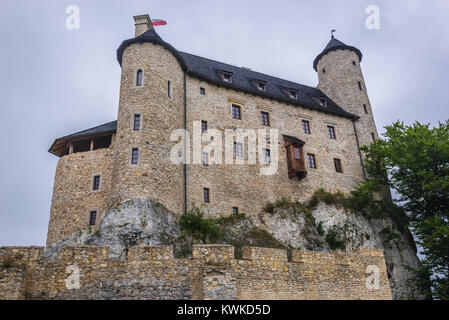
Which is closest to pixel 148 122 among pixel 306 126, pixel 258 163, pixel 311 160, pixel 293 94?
pixel 258 163

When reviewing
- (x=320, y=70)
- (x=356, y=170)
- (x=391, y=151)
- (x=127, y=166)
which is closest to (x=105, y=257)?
(x=127, y=166)

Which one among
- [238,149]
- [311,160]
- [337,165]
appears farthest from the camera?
[337,165]

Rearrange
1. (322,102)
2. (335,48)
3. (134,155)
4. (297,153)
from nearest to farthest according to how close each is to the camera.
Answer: (134,155), (297,153), (322,102), (335,48)

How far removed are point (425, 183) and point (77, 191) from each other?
2146 cm

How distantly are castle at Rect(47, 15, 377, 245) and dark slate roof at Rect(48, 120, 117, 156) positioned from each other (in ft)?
0.21

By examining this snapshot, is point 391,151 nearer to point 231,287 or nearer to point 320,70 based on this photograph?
point 320,70

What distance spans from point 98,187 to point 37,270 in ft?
38.8

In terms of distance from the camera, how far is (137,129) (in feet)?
78.2

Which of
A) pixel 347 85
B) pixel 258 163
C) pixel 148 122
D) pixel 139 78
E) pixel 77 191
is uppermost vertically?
pixel 347 85

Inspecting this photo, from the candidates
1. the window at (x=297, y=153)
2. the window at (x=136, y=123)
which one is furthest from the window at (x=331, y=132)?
the window at (x=136, y=123)

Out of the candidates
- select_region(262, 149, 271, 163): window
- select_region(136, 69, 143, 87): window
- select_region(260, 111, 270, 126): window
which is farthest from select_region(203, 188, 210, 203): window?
select_region(260, 111, 270, 126): window

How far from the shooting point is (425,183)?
25078 mm

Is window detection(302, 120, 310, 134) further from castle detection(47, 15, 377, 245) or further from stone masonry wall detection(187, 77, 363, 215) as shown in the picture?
stone masonry wall detection(187, 77, 363, 215)

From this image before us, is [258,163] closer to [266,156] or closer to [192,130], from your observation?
[266,156]
